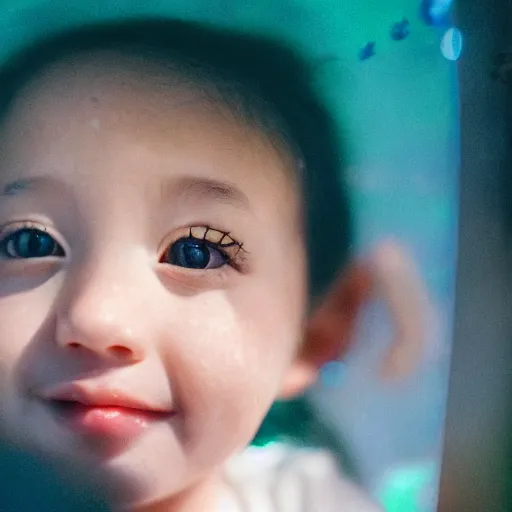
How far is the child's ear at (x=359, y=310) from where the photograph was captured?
19.2 inches

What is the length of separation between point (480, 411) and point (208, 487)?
0.21 metres

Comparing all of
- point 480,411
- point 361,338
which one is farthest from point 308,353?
point 480,411

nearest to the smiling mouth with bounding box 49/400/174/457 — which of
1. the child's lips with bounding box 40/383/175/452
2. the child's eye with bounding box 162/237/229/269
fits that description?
the child's lips with bounding box 40/383/175/452

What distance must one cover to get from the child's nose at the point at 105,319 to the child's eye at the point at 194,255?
0.03 meters

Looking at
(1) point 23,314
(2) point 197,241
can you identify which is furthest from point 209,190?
(1) point 23,314

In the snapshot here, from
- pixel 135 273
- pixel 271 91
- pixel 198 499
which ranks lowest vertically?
pixel 198 499

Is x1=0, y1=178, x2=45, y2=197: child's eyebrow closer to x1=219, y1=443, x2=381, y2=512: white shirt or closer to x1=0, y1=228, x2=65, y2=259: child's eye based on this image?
x1=0, y1=228, x2=65, y2=259: child's eye

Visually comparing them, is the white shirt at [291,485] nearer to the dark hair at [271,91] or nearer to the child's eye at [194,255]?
the dark hair at [271,91]

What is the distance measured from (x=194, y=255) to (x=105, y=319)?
76 millimetres

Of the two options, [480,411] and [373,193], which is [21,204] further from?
[480,411]

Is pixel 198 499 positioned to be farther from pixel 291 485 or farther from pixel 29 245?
pixel 29 245

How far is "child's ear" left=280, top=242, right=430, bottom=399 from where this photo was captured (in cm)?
49

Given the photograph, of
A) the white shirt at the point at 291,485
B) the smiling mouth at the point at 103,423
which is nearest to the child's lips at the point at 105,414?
the smiling mouth at the point at 103,423

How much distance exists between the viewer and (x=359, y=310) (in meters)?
0.49
